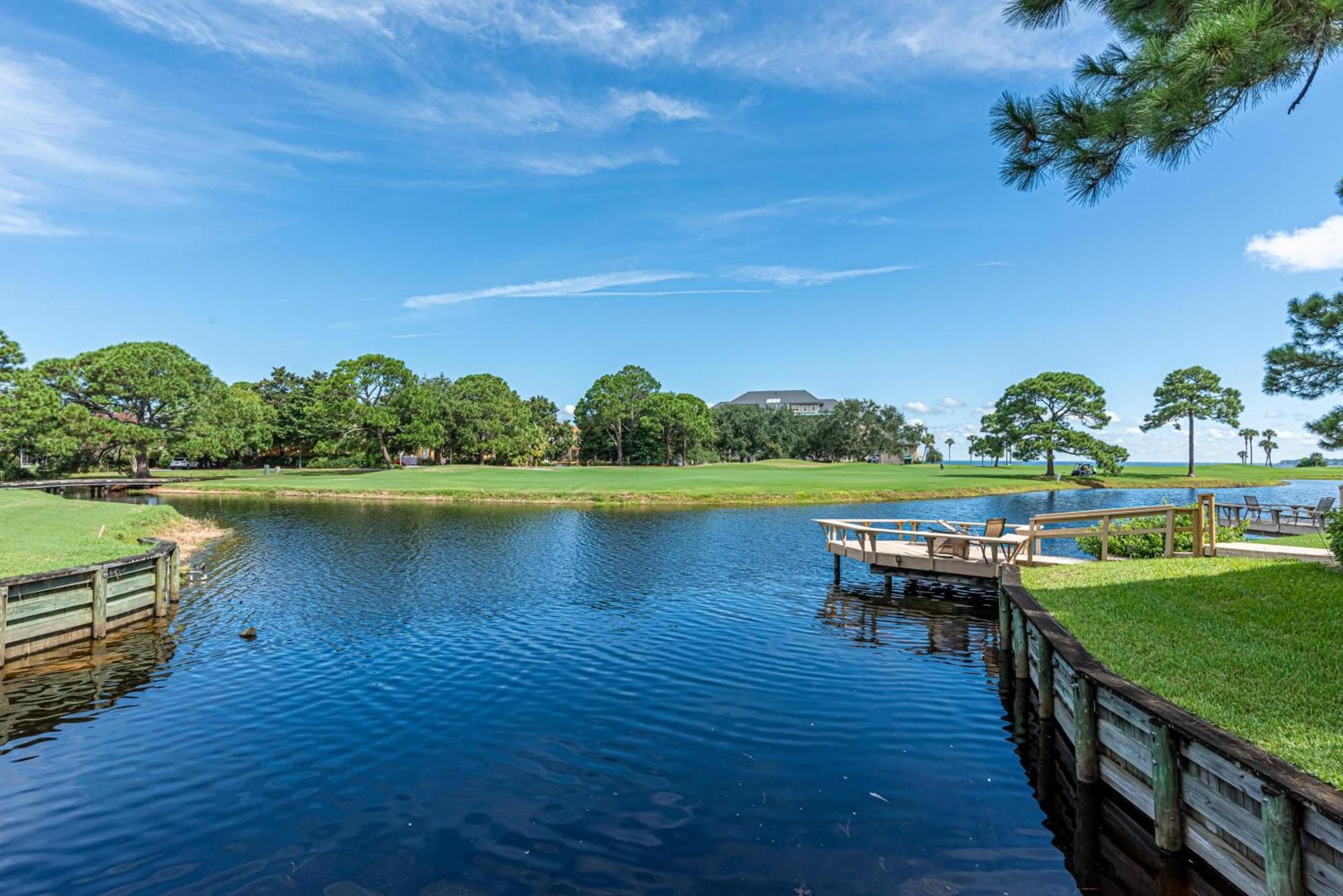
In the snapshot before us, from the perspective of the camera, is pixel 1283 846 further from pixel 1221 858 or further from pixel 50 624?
pixel 50 624

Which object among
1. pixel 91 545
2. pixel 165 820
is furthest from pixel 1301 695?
pixel 91 545

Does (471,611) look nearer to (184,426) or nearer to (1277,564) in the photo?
(1277,564)

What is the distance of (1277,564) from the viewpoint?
1531 cm

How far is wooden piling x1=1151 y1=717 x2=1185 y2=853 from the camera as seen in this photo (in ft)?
21.7

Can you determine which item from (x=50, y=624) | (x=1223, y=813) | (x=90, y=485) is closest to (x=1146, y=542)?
(x=1223, y=813)

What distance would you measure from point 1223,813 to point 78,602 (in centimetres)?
2017

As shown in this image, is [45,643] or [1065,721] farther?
[45,643]

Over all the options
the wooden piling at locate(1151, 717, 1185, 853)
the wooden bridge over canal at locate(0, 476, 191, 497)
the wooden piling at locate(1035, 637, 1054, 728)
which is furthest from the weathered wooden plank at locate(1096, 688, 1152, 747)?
the wooden bridge over canal at locate(0, 476, 191, 497)

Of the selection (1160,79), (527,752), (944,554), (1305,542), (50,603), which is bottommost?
(527,752)

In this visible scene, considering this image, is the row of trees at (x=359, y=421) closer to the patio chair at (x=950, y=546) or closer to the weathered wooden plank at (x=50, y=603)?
the weathered wooden plank at (x=50, y=603)

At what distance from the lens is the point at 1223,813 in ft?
19.6

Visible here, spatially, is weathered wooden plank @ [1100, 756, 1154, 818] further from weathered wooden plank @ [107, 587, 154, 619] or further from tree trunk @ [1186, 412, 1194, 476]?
tree trunk @ [1186, 412, 1194, 476]

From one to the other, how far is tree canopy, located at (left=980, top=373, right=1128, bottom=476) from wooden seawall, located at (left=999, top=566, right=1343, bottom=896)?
7791 cm

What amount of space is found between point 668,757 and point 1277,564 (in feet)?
49.7
